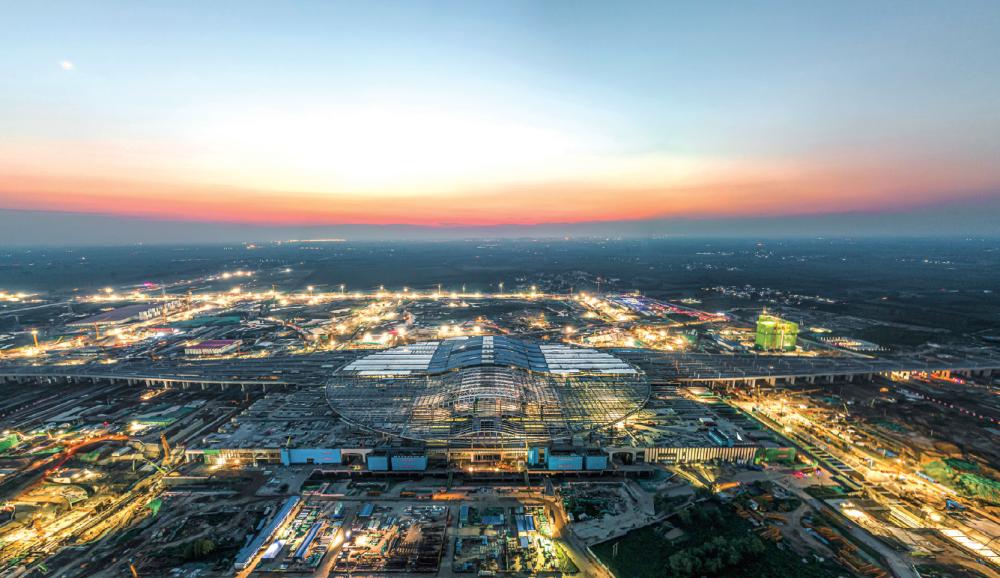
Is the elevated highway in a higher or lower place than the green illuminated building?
lower

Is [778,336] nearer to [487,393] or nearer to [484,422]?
[487,393]

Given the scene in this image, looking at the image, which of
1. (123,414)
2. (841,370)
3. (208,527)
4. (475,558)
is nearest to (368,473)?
(208,527)

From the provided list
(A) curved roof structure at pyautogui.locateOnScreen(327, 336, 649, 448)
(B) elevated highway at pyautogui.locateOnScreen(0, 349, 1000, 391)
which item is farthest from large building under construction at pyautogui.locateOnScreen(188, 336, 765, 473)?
(B) elevated highway at pyautogui.locateOnScreen(0, 349, 1000, 391)

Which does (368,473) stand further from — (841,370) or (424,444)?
(841,370)

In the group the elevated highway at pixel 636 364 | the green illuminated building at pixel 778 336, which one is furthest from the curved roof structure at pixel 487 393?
the green illuminated building at pixel 778 336

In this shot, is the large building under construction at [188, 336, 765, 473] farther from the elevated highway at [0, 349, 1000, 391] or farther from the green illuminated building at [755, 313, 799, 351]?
the green illuminated building at [755, 313, 799, 351]

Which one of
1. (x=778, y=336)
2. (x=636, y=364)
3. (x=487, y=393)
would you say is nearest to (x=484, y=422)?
(x=487, y=393)
